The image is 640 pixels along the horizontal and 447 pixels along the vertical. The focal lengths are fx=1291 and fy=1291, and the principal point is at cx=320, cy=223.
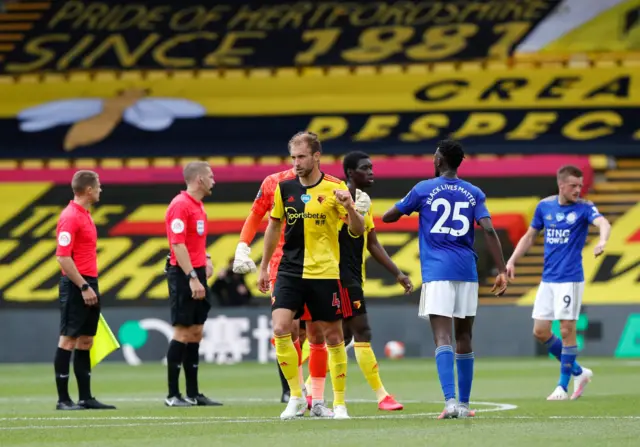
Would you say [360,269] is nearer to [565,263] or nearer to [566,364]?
[565,263]

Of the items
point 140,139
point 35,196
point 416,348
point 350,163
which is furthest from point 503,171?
point 350,163

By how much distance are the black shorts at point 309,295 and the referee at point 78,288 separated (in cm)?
282

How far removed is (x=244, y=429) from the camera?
842 centimetres

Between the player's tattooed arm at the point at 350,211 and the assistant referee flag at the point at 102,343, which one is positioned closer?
the player's tattooed arm at the point at 350,211

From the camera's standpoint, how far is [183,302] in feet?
38.4

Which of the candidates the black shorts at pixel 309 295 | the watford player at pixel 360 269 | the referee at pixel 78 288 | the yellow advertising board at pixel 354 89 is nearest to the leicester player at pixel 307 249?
the black shorts at pixel 309 295

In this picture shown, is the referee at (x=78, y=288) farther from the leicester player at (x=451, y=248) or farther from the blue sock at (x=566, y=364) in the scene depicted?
the blue sock at (x=566, y=364)

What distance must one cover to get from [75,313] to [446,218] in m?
3.90

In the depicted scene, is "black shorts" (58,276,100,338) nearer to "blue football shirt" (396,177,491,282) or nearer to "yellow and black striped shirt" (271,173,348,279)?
"yellow and black striped shirt" (271,173,348,279)

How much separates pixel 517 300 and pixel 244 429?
640 inches

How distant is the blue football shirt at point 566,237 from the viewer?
12.1 meters

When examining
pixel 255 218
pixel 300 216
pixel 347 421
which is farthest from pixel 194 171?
pixel 347 421

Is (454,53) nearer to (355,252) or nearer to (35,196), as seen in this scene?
(35,196)

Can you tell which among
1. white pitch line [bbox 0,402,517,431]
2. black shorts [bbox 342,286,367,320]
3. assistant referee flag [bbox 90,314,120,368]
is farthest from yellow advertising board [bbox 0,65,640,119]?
white pitch line [bbox 0,402,517,431]
